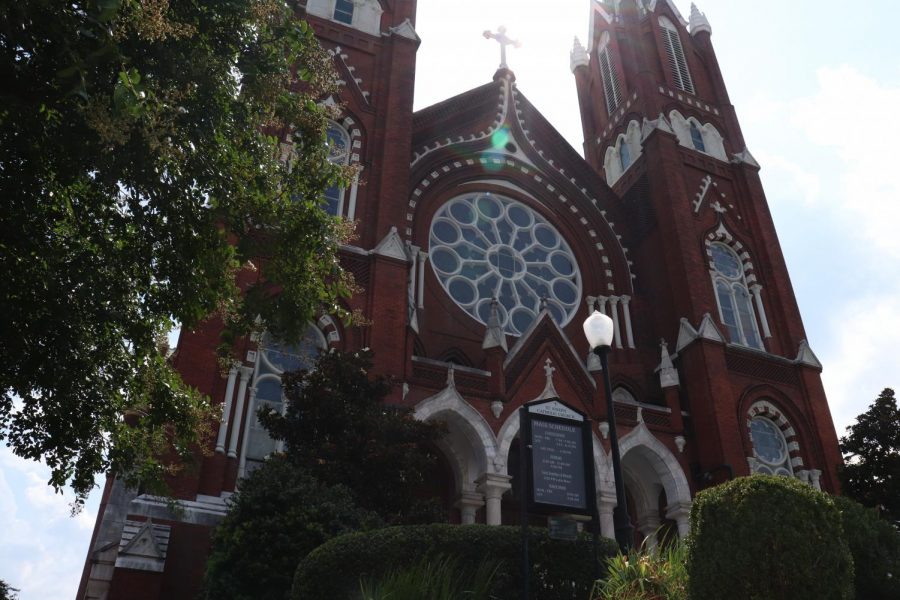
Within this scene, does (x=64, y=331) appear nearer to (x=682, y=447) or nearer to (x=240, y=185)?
(x=240, y=185)

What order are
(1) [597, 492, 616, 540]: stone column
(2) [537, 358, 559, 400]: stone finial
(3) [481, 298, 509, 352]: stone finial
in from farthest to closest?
1. (3) [481, 298, 509, 352]: stone finial
2. (2) [537, 358, 559, 400]: stone finial
3. (1) [597, 492, 616, 540]: stone column

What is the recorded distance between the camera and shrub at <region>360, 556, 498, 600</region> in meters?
7.03

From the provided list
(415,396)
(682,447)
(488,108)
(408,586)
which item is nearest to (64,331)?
(408,586)

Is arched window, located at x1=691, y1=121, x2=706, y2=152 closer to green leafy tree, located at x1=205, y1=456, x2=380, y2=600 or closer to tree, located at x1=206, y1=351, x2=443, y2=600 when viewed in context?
tree, located at x1=206, y1=351, x2=443, y2=600

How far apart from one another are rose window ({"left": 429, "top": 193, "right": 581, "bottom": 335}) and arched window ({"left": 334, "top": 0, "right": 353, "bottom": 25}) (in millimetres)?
6855

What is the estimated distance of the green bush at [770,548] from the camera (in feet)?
22.8

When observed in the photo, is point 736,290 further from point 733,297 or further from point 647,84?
point 647,84

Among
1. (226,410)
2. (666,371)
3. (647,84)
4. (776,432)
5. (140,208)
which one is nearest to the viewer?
(140,208)

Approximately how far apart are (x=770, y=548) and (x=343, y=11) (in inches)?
882

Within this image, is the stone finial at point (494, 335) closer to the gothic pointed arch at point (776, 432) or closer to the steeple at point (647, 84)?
the gothic pointed arch at point (776, 432)

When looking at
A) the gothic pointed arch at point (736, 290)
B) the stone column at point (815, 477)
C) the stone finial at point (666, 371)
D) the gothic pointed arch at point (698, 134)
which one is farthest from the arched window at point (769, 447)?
the gothic pointed arch at point (698, 134)

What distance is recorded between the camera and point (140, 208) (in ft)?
30.7


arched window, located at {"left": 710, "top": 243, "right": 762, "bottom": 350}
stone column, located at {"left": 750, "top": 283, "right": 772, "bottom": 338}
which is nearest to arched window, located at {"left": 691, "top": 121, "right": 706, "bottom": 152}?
arched window, located at {"left": 710, "top": 243, "right": 762, "bottom": 350}

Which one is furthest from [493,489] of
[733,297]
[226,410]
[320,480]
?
[733,297]
